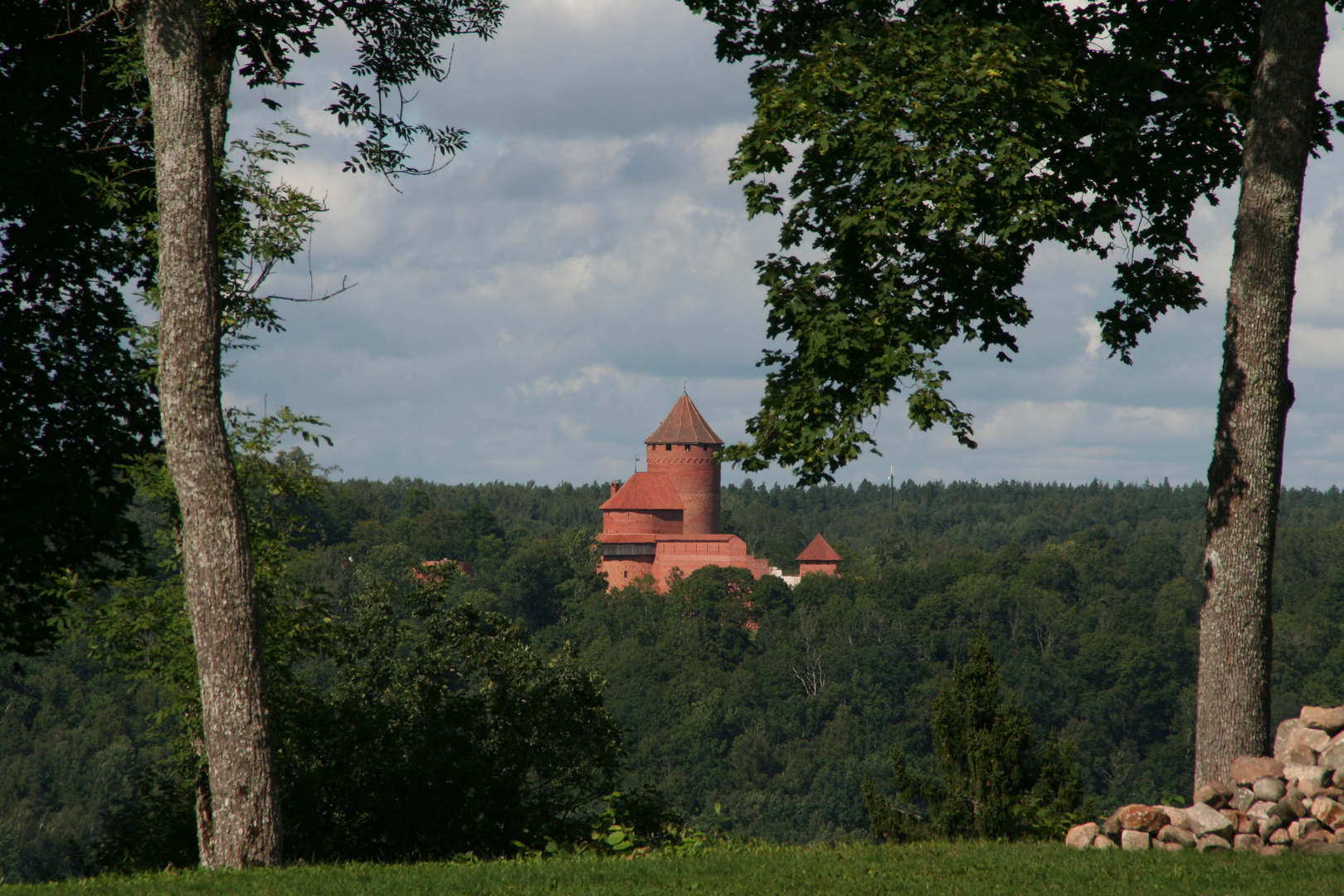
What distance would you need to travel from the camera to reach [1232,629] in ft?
26.3

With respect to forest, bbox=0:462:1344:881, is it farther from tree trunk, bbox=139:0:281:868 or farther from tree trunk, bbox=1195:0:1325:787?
tree trunk, bbox=1195:0:1325:787

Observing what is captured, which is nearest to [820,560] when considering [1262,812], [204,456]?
[1262,812]

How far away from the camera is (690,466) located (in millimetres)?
74375

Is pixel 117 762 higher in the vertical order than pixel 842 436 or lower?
lower

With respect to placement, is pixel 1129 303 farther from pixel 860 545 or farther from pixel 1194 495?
pixel 1194 495

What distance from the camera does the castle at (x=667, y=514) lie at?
73875 mm

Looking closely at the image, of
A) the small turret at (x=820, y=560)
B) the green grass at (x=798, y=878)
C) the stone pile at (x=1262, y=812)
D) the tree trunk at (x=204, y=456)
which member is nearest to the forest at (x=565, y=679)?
the tree trunk at (x=204, y=456)

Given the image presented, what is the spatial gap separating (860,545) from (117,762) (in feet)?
322

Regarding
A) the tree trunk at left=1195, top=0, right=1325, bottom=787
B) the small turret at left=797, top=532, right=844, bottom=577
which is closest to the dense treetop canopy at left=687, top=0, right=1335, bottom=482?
the tree trunk at left=1195, top=0, right=1325, bottom=787

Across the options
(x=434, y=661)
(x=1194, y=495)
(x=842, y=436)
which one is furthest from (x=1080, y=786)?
(x=1194, y=495)

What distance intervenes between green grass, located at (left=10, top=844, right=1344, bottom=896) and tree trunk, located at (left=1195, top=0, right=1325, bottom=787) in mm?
1251

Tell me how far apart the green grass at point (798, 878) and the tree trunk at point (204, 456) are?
0.56m

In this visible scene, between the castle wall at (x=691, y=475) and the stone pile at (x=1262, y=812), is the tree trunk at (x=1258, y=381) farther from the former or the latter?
the castle wall at (x=691, y=475)

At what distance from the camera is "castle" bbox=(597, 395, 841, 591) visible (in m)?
73.9
